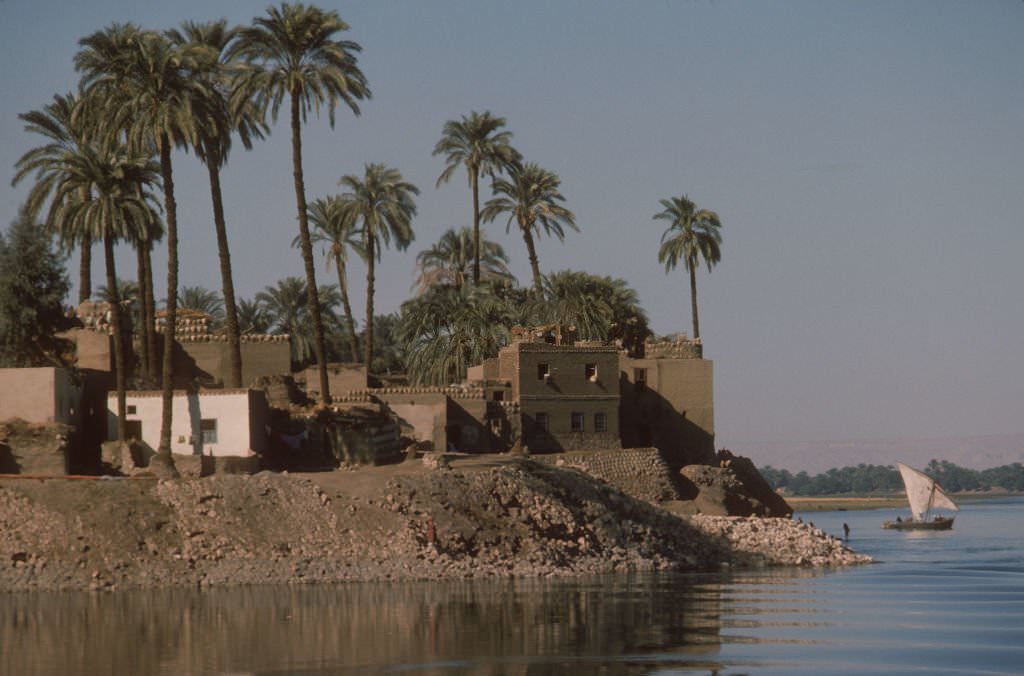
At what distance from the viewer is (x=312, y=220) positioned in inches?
3971

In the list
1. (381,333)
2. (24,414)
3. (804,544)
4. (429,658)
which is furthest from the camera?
(381,333)

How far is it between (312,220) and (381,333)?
94.3 ft

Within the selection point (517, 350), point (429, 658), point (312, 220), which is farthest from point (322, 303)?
point (429, 658)

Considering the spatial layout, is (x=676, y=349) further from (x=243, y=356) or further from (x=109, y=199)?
(x=109, y=199)

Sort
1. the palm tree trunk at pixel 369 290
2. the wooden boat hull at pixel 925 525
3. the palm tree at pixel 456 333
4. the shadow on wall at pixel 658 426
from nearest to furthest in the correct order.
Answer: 1. the shadow on wall at pixel 658 426
2. the palm tree at pixel 456 333
3. the palm tree trunk at pixel 369 290
4. the wooden boat hull at pixel 925 525

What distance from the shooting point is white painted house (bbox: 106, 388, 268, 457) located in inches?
2808

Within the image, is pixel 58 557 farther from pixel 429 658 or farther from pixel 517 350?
pixel 517 350

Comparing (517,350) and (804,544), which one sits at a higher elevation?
(517,350)

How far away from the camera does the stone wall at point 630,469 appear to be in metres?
79.3

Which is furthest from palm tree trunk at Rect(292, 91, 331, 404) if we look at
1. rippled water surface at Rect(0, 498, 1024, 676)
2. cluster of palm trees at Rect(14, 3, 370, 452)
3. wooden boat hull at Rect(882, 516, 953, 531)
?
wooden boat hull at Rect(882, 516, 953, 531)

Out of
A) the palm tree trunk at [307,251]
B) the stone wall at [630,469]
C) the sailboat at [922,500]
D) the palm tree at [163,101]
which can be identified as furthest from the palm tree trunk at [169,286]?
the sailboat at [922,500]

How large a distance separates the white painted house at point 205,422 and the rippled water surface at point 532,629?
1377 centimetres

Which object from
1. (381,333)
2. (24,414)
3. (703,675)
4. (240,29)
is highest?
(240,29)

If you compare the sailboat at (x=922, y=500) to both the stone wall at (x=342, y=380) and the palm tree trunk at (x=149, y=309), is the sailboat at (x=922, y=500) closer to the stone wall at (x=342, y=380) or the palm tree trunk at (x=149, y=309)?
the stone wall at (x=342, y=380)
